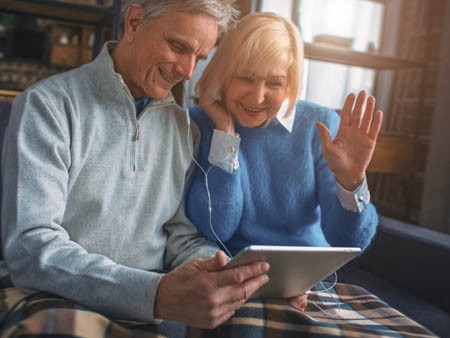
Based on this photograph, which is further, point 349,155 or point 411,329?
point 349,155

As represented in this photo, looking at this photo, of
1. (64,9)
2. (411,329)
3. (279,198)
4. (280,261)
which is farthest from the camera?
(64,9)

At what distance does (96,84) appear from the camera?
1.06 metres

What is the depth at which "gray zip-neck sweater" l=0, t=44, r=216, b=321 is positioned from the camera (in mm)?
864

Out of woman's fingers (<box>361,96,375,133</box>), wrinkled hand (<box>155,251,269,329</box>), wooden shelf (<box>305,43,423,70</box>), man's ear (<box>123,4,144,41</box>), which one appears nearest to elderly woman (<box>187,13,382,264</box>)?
woman's fingers (<box>361,96,375,133</box>)

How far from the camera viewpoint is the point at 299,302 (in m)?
1.04

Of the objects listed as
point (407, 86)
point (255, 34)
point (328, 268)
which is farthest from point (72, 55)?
point (328, 268)

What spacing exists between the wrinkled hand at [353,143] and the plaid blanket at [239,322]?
0.29 m

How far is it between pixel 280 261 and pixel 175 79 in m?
0.49

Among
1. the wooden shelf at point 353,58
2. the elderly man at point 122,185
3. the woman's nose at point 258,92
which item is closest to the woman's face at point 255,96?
the woman's nose at point 258,92

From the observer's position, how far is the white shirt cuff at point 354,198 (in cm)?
116

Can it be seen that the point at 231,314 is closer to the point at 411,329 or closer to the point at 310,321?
the point at 310,321

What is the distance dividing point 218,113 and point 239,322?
55 cm

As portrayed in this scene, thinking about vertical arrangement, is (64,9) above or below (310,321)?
above

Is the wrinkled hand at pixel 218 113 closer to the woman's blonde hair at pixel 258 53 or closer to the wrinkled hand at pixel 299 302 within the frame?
the woman's blonde hair at pixel 258 53
